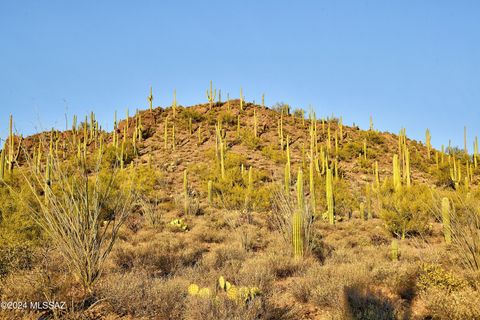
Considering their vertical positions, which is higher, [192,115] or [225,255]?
[192,115]

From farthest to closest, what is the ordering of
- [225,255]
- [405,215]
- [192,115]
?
[192,115] < [405,215] < [225,255]

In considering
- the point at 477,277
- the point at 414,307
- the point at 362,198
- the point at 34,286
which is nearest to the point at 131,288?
the point at 34,286

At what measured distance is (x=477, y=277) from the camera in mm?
5469

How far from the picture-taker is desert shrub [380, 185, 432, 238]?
11.9 m

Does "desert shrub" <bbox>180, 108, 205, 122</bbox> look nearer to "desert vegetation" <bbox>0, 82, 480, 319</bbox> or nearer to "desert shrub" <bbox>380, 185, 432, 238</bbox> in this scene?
"desert vegetation" <bbox>0, 82, 480, 319</bbox>

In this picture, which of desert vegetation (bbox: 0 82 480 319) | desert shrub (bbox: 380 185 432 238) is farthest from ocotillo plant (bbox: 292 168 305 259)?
desert shrub (bbox: 380 185 432 238)

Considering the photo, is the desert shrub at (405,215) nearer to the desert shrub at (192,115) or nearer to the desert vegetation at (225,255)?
the desert vegetation at (225,255)

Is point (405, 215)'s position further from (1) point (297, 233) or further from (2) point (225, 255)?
(2) point (225, 255)

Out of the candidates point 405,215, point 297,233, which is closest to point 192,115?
point 405,215

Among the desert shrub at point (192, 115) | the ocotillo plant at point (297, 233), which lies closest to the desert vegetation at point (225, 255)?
the ocotillo plant at point (297, 233)

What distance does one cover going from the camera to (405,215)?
1212 centimetres

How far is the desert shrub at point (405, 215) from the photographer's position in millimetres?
Answer: 11875

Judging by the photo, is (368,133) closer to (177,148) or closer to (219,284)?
(177,148)

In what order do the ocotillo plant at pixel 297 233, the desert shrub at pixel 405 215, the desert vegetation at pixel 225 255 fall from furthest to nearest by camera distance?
the desert shrub at pixel 405 215 < the ocotillo plant at pixel 297 233 < the desert vegetation at pixel 225 255
